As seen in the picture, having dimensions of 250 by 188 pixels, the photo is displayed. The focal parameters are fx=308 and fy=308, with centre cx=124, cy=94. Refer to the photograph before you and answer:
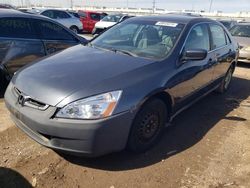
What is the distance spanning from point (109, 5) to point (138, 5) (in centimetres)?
592

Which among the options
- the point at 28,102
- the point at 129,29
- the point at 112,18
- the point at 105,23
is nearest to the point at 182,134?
the point at 129,29

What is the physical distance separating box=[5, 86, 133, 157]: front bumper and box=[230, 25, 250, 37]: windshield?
9419 mm

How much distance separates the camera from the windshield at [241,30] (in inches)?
448

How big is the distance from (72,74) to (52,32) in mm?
2933

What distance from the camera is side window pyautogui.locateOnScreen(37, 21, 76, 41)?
19.6ft

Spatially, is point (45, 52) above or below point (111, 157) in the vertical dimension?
above

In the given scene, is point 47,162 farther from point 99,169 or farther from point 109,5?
point 109,5

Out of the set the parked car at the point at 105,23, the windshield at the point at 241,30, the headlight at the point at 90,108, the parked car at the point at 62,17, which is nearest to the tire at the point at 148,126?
the headlight at the point at 90,108

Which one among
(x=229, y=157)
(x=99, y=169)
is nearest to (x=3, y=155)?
(x=99, y=169)

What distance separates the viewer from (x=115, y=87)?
3.34 m

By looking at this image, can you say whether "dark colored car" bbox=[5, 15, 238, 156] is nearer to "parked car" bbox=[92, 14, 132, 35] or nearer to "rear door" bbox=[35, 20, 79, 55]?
"rear door" bbox=[35, 20, 79, 55]

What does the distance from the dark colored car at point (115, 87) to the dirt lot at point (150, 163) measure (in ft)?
0.93

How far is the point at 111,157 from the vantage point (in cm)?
376

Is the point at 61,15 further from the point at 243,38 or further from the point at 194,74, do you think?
the point at 194,74
